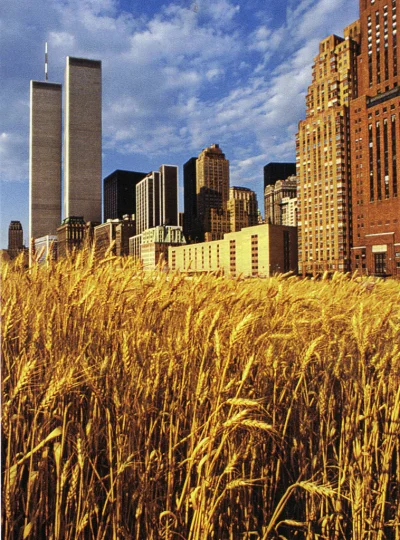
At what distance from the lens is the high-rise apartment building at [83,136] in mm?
4906

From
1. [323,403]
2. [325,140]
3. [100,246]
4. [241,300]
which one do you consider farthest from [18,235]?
[325,140]

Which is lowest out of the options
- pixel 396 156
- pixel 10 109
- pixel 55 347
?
pixel 55 347

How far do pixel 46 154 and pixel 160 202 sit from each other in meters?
7.05

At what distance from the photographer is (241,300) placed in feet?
7.43

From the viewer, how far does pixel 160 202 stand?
A: 11.0 m

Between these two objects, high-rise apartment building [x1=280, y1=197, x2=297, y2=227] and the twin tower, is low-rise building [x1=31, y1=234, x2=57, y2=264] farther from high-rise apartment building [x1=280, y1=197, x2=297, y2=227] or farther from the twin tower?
high-rise apartment building [x1=280, y1=197, x2=297, y2=227]

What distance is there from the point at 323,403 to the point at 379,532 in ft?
1.44

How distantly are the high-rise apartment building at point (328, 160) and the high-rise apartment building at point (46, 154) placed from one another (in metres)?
51.4

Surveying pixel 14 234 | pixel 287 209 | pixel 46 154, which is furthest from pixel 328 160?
pixel 14 234

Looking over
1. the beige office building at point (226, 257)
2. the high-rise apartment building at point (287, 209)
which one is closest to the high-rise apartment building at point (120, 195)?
the beige office building at point (226, 257)

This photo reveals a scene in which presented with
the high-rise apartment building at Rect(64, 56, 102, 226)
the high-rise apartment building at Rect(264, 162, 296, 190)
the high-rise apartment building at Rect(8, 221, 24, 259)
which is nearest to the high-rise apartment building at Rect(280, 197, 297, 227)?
the high-rise apartment building at Rect(264, 162, 296, 190)

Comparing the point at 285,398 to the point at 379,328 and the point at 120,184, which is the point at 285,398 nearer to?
the point at 379,328

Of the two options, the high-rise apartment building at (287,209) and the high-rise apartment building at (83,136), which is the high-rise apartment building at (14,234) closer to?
the high-rise apartment building at (83,136)

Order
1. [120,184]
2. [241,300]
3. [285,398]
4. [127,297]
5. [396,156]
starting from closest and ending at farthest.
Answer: [285,398], [127,297], [241,300], [120,184], [396,156]
